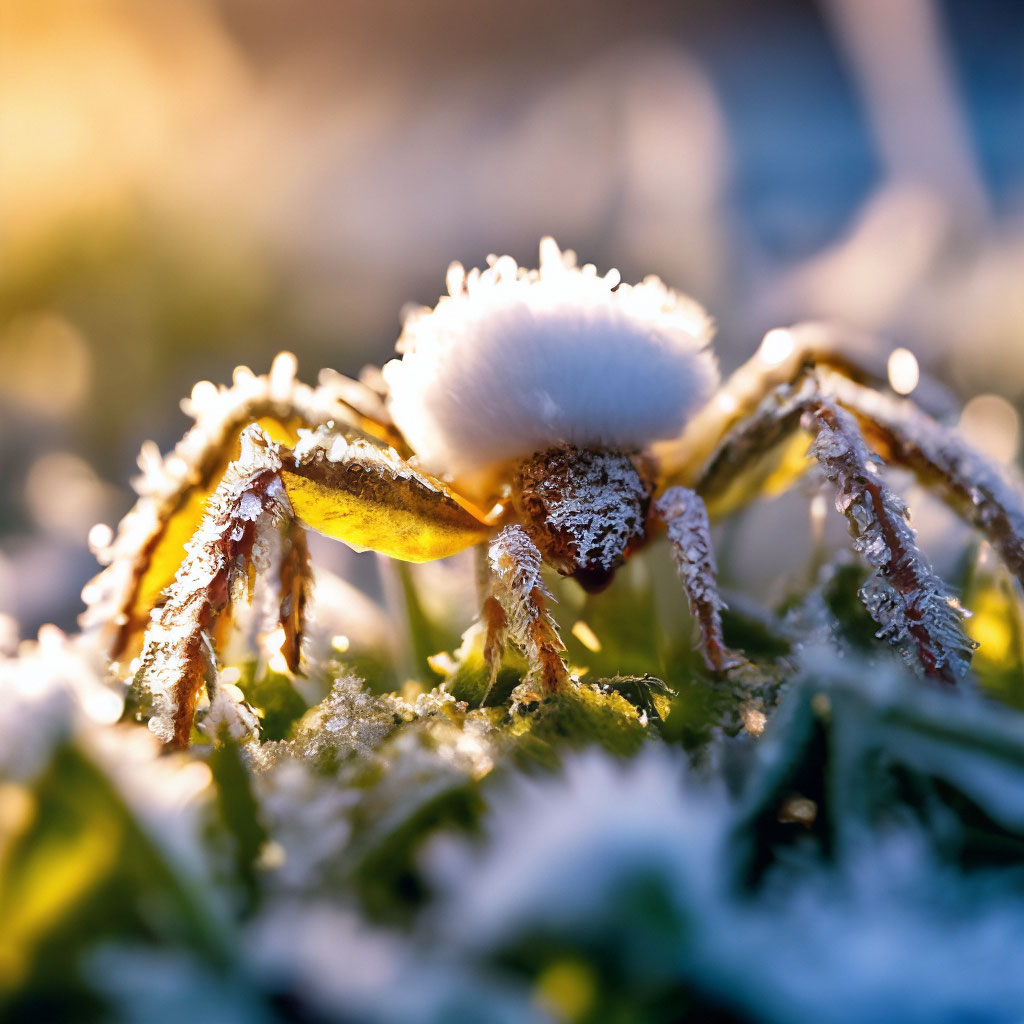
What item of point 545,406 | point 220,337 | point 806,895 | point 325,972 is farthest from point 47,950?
point 220,337

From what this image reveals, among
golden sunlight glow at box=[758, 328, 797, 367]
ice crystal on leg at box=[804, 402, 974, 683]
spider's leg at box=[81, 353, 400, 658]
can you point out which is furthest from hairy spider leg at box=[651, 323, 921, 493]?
spider's leg at box=[81, 353, 400, 658]

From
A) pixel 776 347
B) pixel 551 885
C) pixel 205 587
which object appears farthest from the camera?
pixel 776 347

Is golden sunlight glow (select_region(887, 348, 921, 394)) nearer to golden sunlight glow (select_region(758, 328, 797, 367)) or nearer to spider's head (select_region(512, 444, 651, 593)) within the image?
golden sunlight glow (select_region(758, 328, 797, 367))

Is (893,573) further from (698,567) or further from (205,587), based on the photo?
(205,587)

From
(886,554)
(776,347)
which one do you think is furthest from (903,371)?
(886,554)

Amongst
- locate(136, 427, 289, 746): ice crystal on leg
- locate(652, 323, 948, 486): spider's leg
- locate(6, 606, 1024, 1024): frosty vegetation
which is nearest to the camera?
locate(6, 606, 1024, 1024): frosty vegetation
